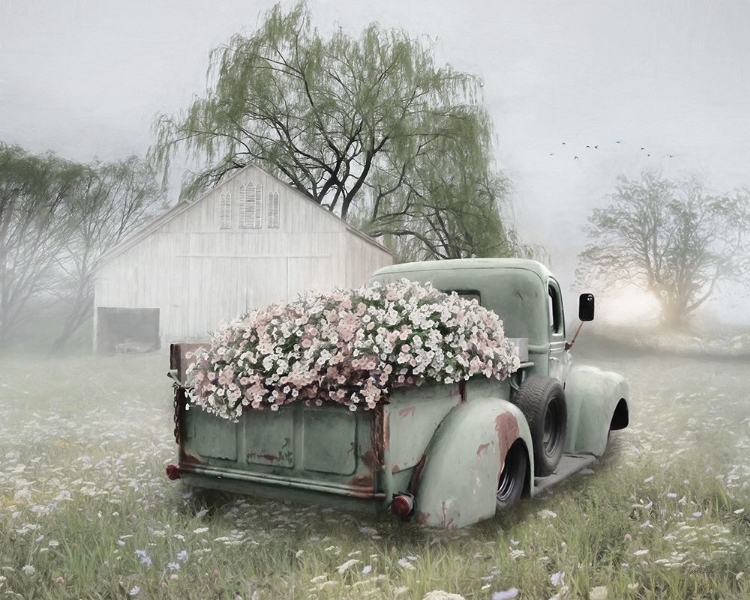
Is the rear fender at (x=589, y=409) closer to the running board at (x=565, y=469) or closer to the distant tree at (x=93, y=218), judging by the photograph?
the running board at (x=565, y=469)

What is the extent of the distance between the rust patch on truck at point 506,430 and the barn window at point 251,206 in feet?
46.7

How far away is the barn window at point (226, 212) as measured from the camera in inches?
704

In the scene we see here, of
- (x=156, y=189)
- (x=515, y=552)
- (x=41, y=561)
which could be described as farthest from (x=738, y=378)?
(x=156, y=189)

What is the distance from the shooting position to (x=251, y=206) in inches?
705

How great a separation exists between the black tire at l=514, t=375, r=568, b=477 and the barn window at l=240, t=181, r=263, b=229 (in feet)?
43.6

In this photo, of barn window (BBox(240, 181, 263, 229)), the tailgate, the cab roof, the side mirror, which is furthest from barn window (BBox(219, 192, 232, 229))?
the tailgate

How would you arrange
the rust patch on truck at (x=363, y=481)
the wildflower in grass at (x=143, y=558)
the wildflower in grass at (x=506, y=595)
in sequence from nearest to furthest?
the wildflower in grass at (x=506, y=595) < the wildflower in grass at (x=143, y=558) < the rust patch on truck at (x=363, y=481)

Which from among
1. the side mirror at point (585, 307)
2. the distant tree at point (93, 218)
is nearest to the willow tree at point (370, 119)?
the distant tree at point (93, 218)

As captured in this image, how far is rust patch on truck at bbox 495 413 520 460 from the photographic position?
415cm

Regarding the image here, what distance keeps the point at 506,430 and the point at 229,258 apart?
47.1ft

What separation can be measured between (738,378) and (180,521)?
41.7 feet

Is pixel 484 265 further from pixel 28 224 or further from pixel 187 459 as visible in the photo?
pixel 28 224

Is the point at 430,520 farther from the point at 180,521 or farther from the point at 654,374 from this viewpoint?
the point at 654,374

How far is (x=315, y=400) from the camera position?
3.98m
